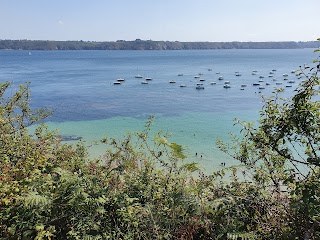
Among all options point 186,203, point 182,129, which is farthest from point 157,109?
point 186,203

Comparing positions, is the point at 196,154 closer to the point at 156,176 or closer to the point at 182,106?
the point at 156,176

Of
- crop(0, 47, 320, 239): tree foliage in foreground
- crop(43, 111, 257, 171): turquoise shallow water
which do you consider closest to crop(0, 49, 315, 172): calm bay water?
crop(43, 111, 257, 171): turquoise shallow water

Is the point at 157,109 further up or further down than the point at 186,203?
further down

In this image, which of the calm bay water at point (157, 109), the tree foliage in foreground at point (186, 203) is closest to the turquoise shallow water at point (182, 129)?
the calm bay water at point (157, 109)

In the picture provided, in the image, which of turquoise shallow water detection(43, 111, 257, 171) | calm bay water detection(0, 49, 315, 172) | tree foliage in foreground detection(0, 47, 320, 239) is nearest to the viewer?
tree foliage in foreground detection(0, 47, 320, 239)

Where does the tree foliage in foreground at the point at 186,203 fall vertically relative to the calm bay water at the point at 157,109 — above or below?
above

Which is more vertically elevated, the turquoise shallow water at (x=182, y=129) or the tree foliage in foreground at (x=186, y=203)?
the tree foliage in foreground at (x=186, y=203)

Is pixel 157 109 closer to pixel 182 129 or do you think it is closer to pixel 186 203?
pixel 182 129

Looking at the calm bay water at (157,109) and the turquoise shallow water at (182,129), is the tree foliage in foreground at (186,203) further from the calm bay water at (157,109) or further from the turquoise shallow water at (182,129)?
the turquoise shallow water at (182,129)

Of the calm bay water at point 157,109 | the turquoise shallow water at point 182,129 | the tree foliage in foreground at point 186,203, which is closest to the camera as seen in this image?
the tree foliage in foreground at point 186,203

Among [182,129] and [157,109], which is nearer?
[182,129]

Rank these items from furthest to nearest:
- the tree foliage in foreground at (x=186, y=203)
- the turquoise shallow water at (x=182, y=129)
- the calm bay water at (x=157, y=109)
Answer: the calm bay water at (x=157, y=109) → the turquoise shallow water at (x=182, y=129) → the tree foliage in foreground at (x=186, y=203)

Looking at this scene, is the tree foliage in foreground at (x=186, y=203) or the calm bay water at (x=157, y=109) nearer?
the tree foliage in foreground at (x=186, y=203)

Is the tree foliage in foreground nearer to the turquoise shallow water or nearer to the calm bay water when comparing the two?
the calm bay water
